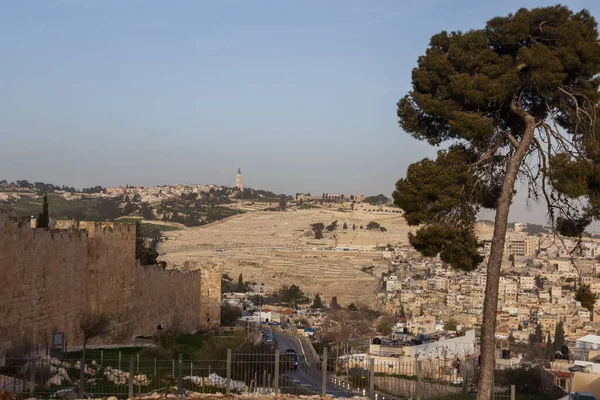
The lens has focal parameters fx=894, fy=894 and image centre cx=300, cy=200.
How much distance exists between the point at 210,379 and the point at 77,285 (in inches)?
256

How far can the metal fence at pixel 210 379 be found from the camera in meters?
11.8

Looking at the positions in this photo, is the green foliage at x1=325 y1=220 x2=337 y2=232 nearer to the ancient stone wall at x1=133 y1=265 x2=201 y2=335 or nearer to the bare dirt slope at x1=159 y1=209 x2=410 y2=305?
the bare dirt slope at x1=159 y1=209 x2=410 y2=305

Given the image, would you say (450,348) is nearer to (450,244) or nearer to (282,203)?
(450,244)

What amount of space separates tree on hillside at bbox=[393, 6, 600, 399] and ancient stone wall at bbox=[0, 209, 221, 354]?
6851 mm

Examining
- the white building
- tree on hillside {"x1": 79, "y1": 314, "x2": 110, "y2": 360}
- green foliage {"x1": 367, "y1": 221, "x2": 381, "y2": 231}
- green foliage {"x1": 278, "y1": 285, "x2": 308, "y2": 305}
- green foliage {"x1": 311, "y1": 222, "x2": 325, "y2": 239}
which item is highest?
green foliage {"x1": 367, "y1": 221, "x2": 381, "y2": 231}

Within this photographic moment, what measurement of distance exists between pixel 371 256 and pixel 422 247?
107 m

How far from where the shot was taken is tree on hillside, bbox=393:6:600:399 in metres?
11.5

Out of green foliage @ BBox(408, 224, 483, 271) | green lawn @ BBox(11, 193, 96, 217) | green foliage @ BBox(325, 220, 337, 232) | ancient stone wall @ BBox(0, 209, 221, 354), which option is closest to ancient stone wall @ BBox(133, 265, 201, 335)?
ancient stone wall @ BBox(0, 209, 221, 354)

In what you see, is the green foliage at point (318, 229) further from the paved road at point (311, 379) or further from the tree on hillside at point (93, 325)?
the paved road at point (311, 379)

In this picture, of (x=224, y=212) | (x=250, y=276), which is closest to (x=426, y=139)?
(x=250, y=276)

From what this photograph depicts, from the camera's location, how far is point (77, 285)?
18.1 meters

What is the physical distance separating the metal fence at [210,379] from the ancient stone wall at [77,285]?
1372 millimetres

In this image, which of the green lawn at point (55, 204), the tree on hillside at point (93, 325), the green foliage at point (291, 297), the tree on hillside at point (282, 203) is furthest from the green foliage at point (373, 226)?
the tree on hillside at point (93, 325)

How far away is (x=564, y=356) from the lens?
66.6 feet
